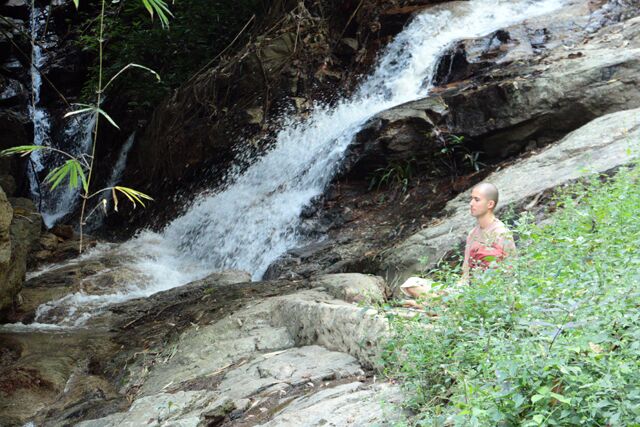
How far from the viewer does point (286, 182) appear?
10734 millimetres

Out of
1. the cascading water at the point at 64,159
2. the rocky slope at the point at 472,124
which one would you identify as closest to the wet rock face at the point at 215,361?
the rocky slope at the point at 472,124

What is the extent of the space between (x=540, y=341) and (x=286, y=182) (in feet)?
27.0

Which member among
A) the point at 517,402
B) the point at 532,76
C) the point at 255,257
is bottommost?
the point at 255,257

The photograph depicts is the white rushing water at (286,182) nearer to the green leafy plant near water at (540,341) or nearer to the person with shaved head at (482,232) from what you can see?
the person with shaved head at (482,232)

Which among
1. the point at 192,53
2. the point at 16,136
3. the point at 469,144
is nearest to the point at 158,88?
the point at 192,53

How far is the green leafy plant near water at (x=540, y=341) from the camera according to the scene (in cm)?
238

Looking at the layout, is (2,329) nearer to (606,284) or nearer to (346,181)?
(346,181)

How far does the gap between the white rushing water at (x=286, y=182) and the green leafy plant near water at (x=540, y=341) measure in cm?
618

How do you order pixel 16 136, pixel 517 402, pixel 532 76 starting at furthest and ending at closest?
pixel 16 136 → pixel 532 76 → pixel 517 402

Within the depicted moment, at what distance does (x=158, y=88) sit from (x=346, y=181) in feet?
20.5

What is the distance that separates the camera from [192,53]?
1471 cm

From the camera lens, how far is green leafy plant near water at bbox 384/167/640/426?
238cm

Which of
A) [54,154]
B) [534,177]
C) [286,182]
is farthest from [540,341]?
[54,154]

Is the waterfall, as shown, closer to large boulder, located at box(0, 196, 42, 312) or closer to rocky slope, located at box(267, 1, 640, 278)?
large boulder, located at box(0, 196, 42, 312)
